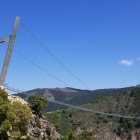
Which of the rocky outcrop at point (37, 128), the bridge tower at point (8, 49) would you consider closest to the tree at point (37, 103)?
the rocky outcrop at point (37, 128)

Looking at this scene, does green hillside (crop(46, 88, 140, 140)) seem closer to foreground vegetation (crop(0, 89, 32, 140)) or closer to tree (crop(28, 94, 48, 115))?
tree (crop(28, 94, 48, 115))

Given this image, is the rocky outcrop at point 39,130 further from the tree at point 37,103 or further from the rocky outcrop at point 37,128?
the tree at point 37,103

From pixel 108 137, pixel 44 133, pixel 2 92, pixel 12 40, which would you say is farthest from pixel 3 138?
pixel 108 137

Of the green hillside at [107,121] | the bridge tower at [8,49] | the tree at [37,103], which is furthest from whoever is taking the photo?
the green hillside at [107,121]

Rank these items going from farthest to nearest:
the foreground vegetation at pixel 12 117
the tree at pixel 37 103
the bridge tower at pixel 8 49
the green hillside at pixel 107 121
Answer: the green hillside at pixel 107 121, the tree at pixel 37 103, the foreground vegetation at pixel 12 117, the bridge tower at pixel 8 49

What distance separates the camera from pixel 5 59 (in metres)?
40.4

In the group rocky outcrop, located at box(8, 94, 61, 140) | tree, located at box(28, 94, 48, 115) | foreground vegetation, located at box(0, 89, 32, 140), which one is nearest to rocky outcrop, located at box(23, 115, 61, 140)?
rocky outcrop, located at box(8, 94, 61, 140)

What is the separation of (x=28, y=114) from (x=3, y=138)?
6.50 m

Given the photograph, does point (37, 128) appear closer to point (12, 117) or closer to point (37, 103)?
point (37, 103)

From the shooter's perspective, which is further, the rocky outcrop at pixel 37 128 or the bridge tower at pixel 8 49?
the rocky outcrop at pixel 37 128

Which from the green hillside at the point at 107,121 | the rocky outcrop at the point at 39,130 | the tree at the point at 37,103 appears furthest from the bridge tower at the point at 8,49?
the green hillside at the point at 107,121

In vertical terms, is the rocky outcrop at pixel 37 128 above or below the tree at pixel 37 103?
below

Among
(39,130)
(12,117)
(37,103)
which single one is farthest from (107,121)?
(12,117)

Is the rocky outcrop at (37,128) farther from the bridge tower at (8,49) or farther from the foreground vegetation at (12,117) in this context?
the bridge tower at (8,49)
